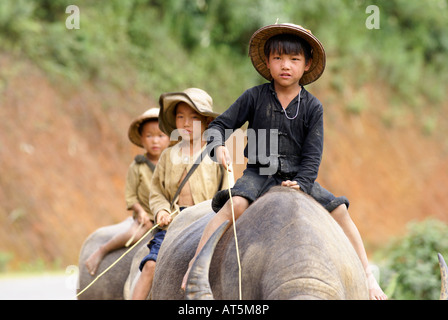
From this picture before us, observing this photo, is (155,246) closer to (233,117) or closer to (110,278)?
(110,278)

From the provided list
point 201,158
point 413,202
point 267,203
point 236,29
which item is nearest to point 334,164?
point 413,202

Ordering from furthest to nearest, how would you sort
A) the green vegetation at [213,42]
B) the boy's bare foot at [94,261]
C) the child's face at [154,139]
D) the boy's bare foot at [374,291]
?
the green vegetation at [213,42] < the boy's bare foot at [94,261] < the child's face at [154,139] < the boy's bare foot at [374,291]

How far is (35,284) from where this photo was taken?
14297mm

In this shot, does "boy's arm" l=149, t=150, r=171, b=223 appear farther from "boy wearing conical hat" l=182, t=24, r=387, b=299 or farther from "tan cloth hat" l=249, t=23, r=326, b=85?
"tan cloth hat" l=249, t=23, r=326, b=85

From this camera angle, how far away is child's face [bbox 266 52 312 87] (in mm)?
4363

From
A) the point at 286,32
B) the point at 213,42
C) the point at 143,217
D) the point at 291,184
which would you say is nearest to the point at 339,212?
the point at 291,184

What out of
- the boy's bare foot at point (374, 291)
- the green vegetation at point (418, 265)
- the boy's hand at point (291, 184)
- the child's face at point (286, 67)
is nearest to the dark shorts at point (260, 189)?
the boy's hand at point (291, 184)

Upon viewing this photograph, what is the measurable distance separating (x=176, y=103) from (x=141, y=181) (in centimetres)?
→ 166

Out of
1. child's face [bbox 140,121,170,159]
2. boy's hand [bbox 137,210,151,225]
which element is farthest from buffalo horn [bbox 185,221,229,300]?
child's face [bbox 140,121,170,159]

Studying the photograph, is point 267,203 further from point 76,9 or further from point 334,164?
point 334,164

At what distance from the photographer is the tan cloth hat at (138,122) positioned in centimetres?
769

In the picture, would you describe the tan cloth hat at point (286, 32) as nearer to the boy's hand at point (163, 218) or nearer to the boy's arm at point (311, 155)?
the boy's arm at point (311, 155)

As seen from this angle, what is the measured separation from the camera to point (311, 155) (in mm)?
4312

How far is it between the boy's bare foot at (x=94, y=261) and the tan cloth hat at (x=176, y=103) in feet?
7.31
